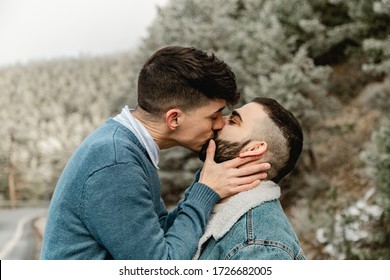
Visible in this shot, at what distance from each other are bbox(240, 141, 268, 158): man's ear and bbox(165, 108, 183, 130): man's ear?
0.26 m

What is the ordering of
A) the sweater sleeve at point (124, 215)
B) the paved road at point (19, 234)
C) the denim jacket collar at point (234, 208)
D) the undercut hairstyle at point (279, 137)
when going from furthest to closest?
the paved road at point (19, 234)
the undercut hairstyle at point (279, 137)
the denim jacket collar at point (234, 208)
the sweater sleeve at point (124, 215)

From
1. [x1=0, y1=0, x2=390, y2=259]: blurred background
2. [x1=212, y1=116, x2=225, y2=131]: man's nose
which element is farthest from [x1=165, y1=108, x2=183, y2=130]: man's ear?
[x1=0, y1=0, x2=390, y2=259]: blurred background

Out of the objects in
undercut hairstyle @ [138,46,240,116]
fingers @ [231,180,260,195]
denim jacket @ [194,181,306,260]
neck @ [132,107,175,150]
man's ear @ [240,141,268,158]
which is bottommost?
denim jacket @ [194,181,306,260]

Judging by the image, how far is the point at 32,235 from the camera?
9.35 metres

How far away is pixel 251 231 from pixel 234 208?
124mm

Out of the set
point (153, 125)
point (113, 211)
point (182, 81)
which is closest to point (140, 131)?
point (153, 125)

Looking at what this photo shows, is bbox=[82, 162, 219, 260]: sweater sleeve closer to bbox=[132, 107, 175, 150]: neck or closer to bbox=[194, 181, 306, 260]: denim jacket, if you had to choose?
bbox=[194, 181, 306, 260]: denim jacket

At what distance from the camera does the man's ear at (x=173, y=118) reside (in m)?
1.98

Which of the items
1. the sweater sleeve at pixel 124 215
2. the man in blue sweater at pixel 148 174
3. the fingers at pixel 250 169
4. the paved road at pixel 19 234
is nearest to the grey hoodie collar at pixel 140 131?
the man in blue sweater at pixel 148 174

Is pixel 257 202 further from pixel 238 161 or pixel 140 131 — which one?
pixel 140 131

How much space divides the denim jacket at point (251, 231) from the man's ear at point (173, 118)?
1.08 feet

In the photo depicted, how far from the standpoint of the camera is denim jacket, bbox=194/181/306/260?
178cm

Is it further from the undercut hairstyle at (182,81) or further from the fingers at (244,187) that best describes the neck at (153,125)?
the fingers at (244,187)

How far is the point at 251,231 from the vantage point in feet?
5.92
